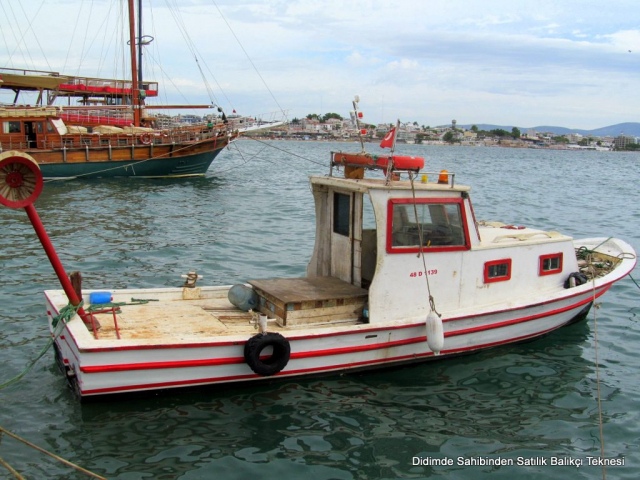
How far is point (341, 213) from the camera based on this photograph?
9703mm

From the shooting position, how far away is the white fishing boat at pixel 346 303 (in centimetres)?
770

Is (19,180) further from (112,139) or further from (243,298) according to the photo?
(112,139)

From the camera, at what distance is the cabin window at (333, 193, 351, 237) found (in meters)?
9.58

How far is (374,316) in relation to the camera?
29.0 ft

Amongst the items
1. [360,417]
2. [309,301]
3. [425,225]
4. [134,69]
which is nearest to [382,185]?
[425,225]

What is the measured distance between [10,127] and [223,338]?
1211 inches

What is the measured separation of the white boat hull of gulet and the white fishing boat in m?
0.02

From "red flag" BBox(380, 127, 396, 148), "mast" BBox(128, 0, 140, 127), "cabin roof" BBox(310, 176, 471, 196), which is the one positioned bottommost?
"cabin roof" BBox(310, 176, 471, 196)

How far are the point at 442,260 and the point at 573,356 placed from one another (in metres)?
3.10

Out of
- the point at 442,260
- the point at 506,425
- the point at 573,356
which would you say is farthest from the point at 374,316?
the point at 573,356

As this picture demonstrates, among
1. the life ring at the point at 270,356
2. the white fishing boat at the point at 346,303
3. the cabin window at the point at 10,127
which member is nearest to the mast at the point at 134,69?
the cabin window at the point at 10,127

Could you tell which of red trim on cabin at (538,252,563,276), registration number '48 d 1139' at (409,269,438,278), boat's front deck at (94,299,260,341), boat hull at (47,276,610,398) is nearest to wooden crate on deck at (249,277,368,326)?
boat hull at (47,276,610,398)

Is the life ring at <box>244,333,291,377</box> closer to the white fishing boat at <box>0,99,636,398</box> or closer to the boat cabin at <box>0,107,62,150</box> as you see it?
the white fishing boat at <box>0,99,636,398</box>

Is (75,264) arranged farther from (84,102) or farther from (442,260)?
(84,102)
